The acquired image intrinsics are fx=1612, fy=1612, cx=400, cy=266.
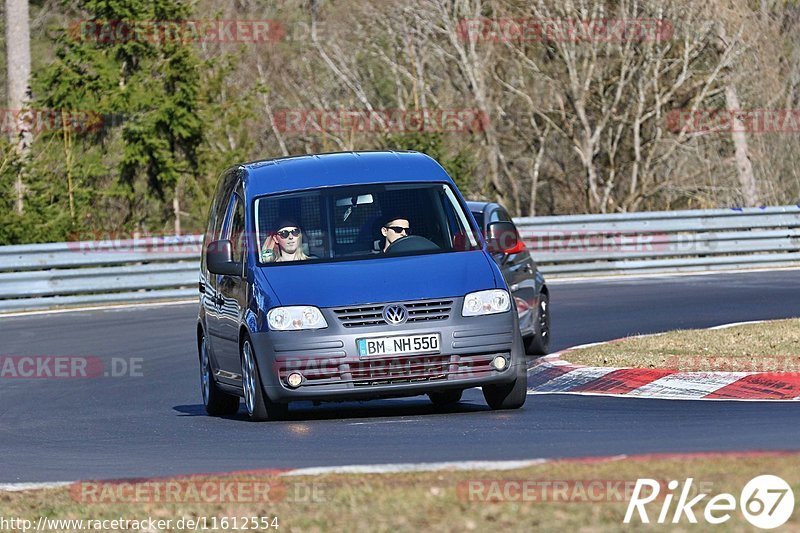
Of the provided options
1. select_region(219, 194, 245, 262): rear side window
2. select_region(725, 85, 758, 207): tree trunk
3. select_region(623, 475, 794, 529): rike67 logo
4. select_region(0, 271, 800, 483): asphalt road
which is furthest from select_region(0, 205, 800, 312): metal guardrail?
select_region(623, 475, 794, 529): rike67 logo

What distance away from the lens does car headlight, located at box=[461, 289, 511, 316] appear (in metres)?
10.2

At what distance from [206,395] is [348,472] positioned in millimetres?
5105

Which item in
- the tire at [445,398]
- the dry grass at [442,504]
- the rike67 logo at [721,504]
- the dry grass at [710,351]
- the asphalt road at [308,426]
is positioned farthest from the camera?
the dry grass at [710,351]

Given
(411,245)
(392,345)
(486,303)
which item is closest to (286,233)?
(411,245)

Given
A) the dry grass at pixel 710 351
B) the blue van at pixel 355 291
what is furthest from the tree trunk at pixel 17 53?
the blue van at pixel 355 291

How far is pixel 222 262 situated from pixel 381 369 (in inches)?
64.5

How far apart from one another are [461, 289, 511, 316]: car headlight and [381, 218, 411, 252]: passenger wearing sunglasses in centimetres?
92

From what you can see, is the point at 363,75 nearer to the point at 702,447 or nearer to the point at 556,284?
the point at 556,284

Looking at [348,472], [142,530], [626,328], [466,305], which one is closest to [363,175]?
[466,305]

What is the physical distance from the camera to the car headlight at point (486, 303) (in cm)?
1023

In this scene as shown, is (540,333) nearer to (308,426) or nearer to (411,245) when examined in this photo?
(411,245)

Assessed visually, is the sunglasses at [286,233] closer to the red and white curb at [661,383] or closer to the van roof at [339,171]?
the van roof at [339,171]

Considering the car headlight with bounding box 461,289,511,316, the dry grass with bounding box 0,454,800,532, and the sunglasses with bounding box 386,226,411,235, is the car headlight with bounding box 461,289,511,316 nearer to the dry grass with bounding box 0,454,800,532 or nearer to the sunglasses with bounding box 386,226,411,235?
the sunglasses with bounding box 386,226,411,235

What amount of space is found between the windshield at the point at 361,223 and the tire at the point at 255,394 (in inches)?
25.8
